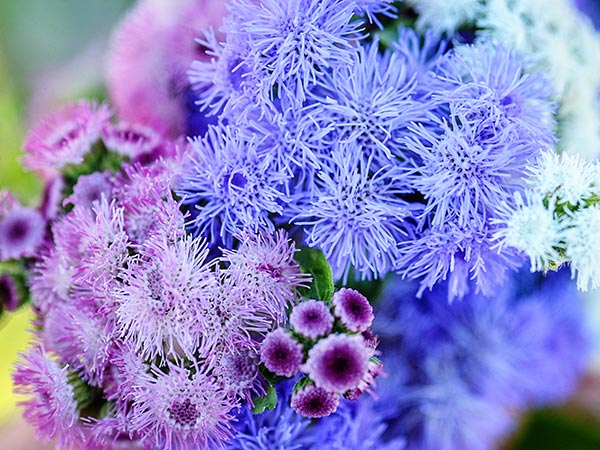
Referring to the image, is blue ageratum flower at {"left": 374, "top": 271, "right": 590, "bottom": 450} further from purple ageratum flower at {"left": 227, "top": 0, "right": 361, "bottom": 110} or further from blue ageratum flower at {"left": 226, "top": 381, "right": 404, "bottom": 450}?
purple ageratum flower at {"left": 227, "top": 0, "right": 361, "bottom": 110}

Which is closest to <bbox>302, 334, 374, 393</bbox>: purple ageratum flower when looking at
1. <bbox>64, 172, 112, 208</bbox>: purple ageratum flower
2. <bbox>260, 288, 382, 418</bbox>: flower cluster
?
<bbox>260, 288, 382, 418</bbox>: flower cluster

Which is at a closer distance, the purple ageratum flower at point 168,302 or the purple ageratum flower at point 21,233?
the purple ageratum flower at point 168,302

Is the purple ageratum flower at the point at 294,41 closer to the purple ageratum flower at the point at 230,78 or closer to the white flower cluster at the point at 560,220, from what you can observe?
the purple ageratum flower at the point at 230,78

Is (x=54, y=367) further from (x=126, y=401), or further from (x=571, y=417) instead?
(x=571, y=417)

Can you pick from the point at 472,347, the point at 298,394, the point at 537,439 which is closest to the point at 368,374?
the point at 298,394

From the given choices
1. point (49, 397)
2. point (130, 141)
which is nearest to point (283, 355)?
point (49, 397)

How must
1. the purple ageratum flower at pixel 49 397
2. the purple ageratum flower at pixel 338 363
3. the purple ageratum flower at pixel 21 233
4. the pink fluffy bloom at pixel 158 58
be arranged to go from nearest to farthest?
the purple ageratum flower at pixel 338 363
the purple ageratum flower at pixel 49 397
the purple ageratum flower at pixel 21 233
the pink fluffy bloom at pixel 158 58

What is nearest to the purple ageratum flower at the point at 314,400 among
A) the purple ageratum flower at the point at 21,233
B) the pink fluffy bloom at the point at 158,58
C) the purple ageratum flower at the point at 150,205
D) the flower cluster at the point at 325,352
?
the flower cluster at the point at 325,352
